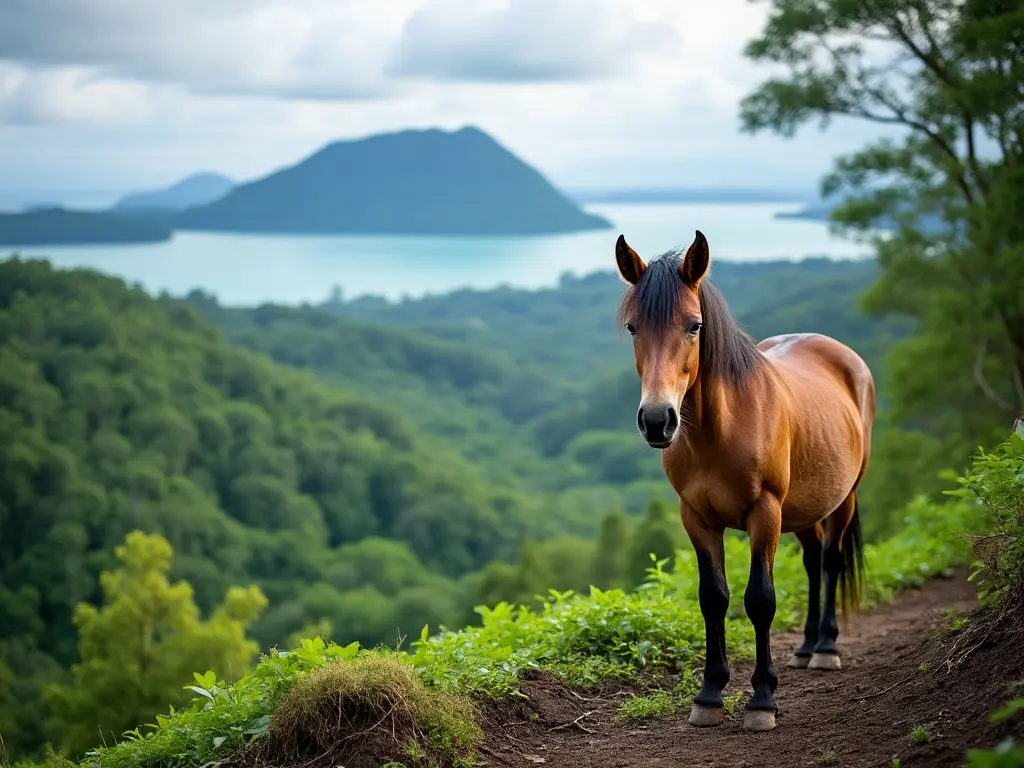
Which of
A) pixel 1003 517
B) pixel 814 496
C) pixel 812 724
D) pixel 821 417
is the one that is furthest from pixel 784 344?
pixel 812 724

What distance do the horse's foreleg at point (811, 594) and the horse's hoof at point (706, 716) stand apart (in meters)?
1.52

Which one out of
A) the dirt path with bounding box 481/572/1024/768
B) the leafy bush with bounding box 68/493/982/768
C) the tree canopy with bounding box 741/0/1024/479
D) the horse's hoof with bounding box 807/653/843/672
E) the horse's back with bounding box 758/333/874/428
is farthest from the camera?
the tree canopy with bounding box 741/0/1024/479

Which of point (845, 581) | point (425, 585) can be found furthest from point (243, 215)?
point (845, 581)

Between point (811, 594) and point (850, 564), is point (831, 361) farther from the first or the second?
point (811, 594)

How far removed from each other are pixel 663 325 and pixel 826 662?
3.02 metres

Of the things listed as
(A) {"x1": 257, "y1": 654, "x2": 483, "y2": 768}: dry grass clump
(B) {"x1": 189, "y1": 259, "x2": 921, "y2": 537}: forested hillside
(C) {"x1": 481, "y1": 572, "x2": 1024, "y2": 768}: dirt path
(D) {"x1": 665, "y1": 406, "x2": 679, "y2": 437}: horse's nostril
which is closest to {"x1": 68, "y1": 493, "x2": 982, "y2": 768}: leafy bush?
(A) {"x1": 257, "y1": 654, "x2": 483, "y2": 768}: dry grass clump

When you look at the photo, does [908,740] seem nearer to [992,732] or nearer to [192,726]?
[992,732]

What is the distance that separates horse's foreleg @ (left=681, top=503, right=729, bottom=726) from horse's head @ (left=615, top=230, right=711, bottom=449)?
0.82 m

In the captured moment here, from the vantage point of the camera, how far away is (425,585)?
82625mm

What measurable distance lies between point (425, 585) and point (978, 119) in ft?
228

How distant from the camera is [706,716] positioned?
562 centimetres

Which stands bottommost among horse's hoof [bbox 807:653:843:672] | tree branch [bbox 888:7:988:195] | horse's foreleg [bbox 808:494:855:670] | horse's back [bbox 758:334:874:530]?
horse's hoof [bbox 807:653:843:672]

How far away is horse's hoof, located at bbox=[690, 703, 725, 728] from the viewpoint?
562 cm

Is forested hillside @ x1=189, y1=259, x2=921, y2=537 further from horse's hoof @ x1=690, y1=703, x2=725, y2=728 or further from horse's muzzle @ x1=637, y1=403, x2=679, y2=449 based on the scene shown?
horse's muzzle @ x1=637, y1=403, x2=679, y2=449
